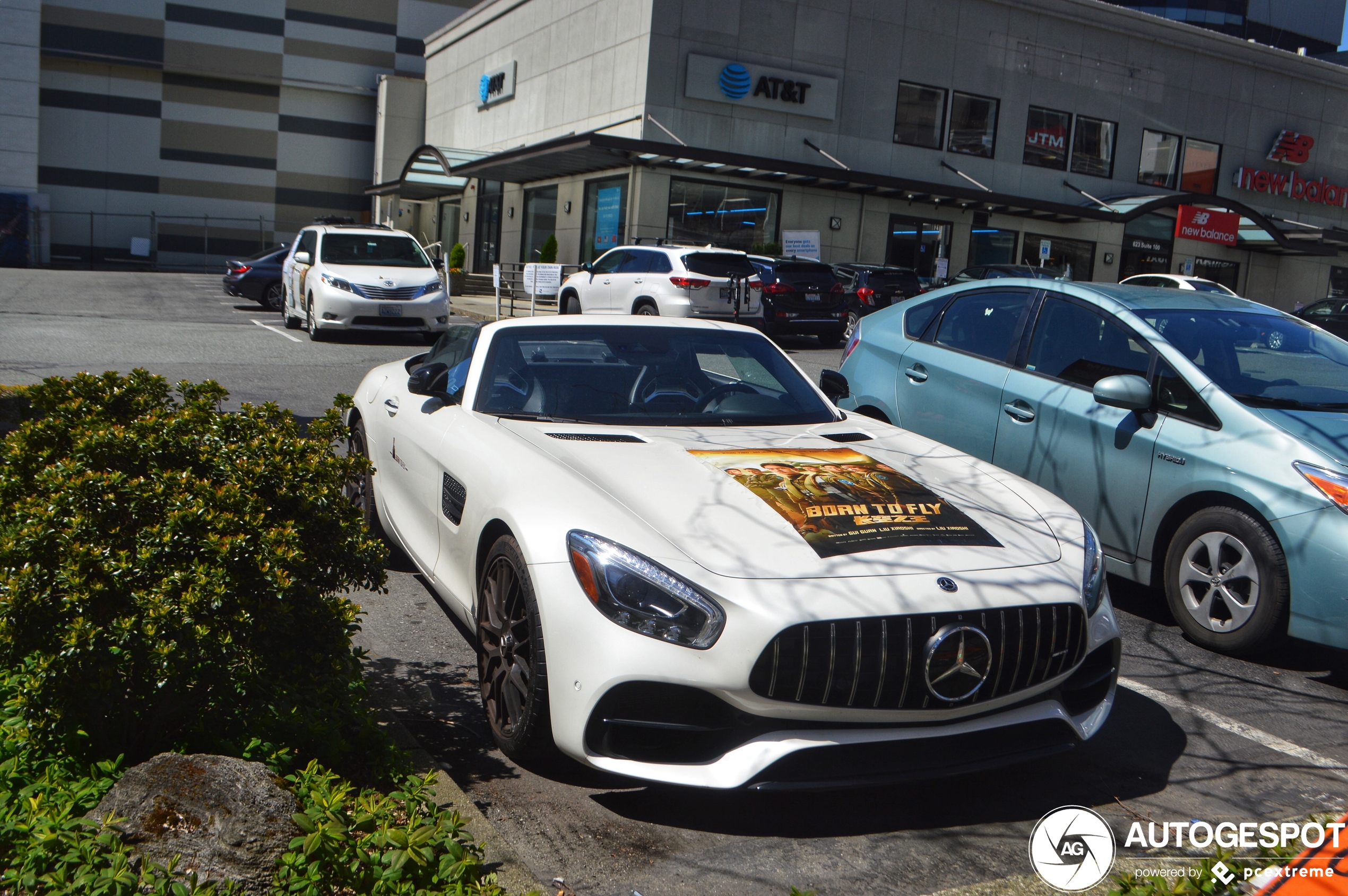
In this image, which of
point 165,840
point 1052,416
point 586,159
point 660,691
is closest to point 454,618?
point 660,691

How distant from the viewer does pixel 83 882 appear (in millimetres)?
2277

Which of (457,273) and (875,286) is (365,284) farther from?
(457,273)

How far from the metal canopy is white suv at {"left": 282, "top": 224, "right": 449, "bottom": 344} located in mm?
9183

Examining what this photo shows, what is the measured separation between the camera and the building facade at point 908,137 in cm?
2789

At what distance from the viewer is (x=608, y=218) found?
2877cm

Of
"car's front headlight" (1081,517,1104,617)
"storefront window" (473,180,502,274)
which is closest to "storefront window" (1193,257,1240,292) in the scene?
"storefront window" (473,180,502,274)

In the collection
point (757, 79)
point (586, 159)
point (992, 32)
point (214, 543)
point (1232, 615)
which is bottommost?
point (1232, 615)

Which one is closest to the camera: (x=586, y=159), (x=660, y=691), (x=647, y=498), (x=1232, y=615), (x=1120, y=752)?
(x=660, y=691)

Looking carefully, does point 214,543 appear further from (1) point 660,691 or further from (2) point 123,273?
(2) point 123,273

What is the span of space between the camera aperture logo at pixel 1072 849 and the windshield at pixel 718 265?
1540 cm

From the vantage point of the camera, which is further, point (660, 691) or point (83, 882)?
point (660, 691)

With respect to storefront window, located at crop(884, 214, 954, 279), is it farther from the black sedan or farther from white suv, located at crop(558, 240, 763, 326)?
the black sedan

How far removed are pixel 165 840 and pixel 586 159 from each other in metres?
26.6

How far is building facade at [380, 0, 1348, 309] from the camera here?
27.9 m
